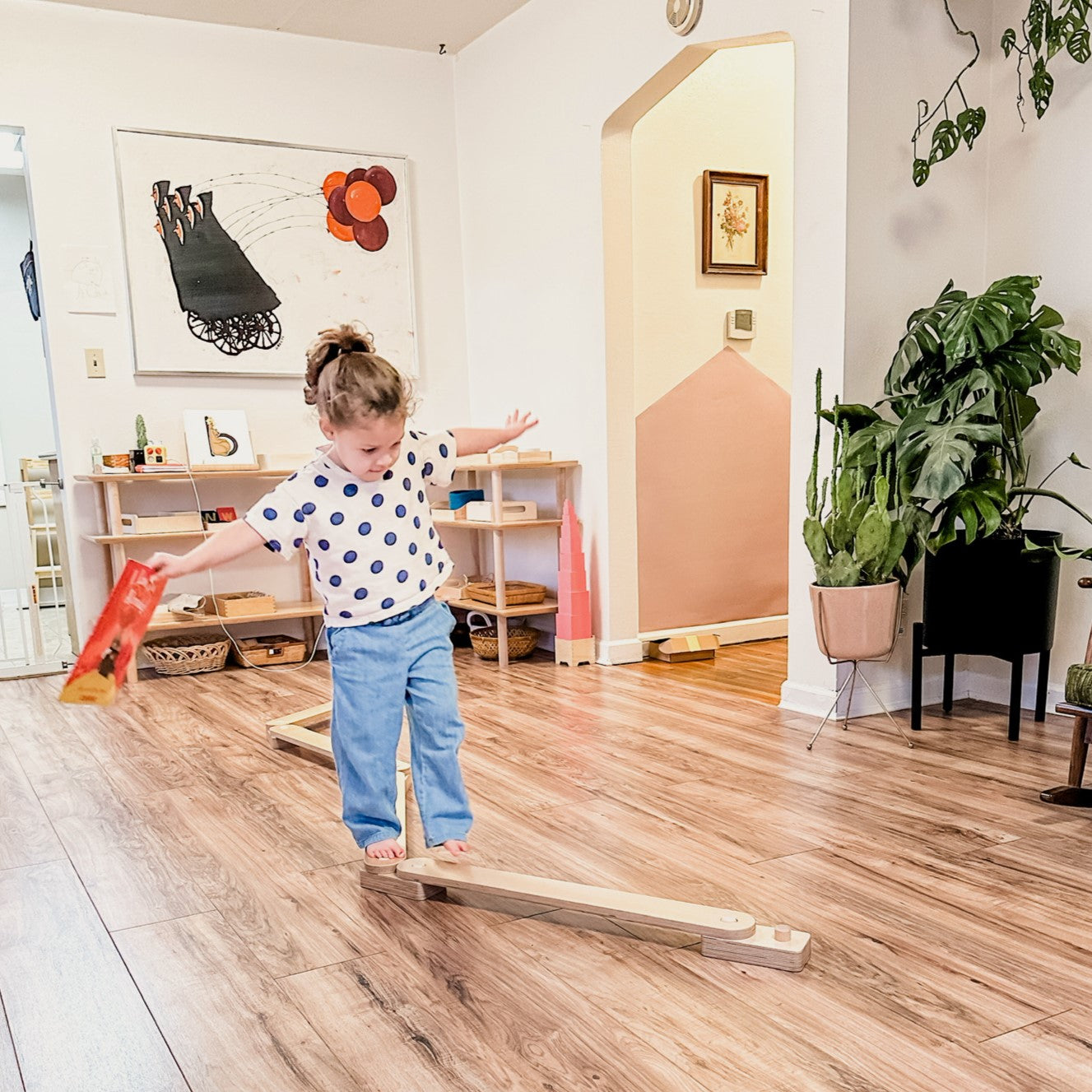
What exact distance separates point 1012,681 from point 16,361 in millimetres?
6478

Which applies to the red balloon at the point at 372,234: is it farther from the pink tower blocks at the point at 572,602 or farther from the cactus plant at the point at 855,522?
the cactus plant at the point at 855,522

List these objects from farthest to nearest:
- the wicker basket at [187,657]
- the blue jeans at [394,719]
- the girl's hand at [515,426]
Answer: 1. the wicker basket at [187,657]
2. the girl's hand at [515,426]
3. the blue jeans at [394,719]

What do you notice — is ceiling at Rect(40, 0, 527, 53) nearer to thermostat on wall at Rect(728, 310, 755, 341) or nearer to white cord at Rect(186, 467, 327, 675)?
thermostat on wall at Rect(728, 310, 755, 341)

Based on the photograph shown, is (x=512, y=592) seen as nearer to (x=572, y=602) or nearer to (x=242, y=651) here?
(x=572, y=602)

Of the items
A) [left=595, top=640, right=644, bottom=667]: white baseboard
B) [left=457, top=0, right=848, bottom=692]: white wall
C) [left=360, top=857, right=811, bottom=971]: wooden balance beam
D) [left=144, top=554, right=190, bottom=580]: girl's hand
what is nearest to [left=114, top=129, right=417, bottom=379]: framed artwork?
[left=457, top=0, right=848, bottom=692]: white wall

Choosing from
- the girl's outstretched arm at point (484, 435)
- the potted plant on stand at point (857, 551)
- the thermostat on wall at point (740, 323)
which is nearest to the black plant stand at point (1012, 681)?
the potted plant on stand at point (857, 551)

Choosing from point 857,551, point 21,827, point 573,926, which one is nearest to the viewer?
point 573,926

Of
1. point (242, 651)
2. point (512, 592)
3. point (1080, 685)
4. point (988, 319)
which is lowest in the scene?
point (242, 651)

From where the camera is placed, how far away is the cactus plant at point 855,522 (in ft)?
9.11

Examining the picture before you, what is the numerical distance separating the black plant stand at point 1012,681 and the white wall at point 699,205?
59.3 inches

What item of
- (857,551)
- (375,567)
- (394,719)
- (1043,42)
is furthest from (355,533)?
(1043,42)

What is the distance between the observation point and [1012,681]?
2.81 metres

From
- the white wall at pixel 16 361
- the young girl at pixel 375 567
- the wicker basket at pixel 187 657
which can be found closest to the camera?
the young girl at pixel 375 567

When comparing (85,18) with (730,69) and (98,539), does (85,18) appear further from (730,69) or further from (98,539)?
(730,69)
